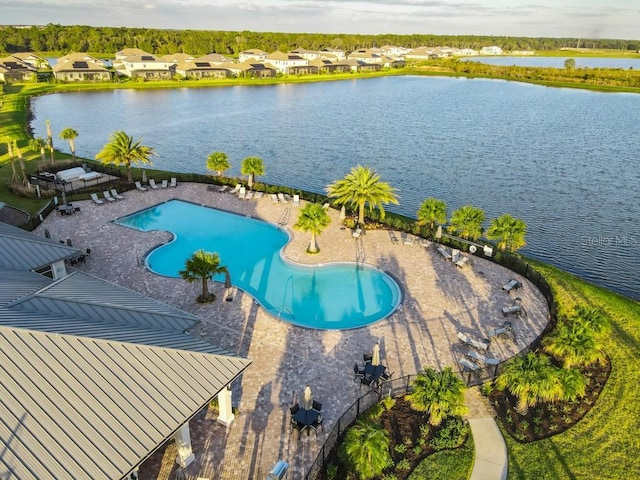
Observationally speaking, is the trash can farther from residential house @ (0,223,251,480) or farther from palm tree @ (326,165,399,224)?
palm tree @ (326,165,399,224)

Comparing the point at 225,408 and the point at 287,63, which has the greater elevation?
the point at 287,63

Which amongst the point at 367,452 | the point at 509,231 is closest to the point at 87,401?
the point at 367,452

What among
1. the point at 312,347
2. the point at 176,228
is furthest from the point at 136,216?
the point at 312,347

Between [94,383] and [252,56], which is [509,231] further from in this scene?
[252,56]

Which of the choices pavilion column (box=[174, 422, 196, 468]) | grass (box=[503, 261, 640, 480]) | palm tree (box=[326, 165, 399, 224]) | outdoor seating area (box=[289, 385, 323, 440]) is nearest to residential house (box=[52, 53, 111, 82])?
palm tree (box=[326, 165, 399, 224])

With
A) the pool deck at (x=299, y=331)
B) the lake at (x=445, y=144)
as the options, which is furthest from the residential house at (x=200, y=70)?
the pool deck at (x=299, y=331)

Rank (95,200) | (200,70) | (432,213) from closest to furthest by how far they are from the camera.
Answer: (432,213), (95,200), (200,70)

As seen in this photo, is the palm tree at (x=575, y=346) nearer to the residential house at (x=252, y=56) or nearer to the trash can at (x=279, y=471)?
the trash can at (x=279, y=471)

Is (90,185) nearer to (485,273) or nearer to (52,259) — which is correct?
(52,259)
